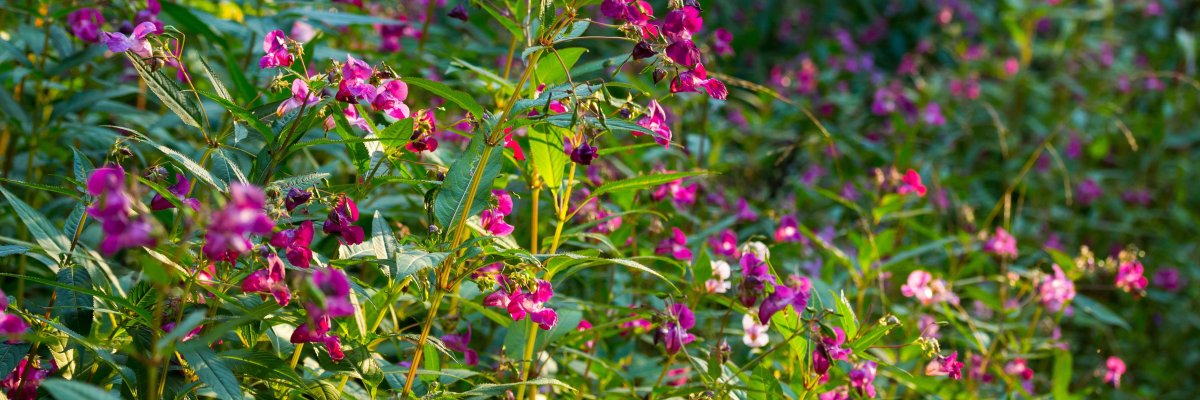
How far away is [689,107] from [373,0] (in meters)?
1.12

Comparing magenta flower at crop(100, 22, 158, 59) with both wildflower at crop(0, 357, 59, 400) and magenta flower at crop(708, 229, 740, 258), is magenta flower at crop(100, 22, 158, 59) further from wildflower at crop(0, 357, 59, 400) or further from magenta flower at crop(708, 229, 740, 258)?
magenta flower at crop(708, 229, 740, 258)

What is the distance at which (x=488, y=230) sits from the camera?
4.65 feet

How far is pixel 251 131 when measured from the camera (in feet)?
5.83

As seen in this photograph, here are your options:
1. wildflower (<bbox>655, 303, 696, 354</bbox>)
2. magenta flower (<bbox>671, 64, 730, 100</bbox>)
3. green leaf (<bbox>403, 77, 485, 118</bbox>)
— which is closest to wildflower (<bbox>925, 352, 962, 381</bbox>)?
wildflower (<bbox>655, 303, 696, 354</bbox>)

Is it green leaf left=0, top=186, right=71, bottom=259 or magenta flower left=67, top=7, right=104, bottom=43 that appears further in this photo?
magenta flower left=67, top=7, right=104, bottom=43

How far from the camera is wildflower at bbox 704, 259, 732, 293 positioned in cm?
176

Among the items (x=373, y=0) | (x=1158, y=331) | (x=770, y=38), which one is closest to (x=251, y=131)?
(x=373, y=0)

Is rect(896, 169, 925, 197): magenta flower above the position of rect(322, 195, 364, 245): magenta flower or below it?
below

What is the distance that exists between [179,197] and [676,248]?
888mm

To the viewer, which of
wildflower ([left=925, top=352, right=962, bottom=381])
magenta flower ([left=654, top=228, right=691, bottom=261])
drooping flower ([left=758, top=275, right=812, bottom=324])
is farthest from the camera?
magenta flower ([left=654, top=228, right=691, bottom=261])

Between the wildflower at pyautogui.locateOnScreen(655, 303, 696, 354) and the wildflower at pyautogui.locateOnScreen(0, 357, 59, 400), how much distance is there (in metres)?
0.84

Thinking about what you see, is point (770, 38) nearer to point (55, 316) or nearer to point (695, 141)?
point (695, 141)

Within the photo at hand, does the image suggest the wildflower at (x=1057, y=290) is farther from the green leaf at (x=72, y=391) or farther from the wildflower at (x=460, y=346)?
the green leaf at (x=72, y=391)

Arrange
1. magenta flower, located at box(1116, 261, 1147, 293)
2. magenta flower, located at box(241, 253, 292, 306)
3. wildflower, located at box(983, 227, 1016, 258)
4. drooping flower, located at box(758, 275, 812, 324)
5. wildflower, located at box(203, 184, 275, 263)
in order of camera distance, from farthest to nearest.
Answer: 1. wildflower, located at box(983, 227, 1016, 258)
2. magenta flower, located at box(1116, 261, 1147, 293)
3. drooping flower, located at box(758, 275, 812, 324)
4. magenta flower, located at box(241, 253, 292, 306)
5. wildflower, located at box(203, 184, 275, 263)
